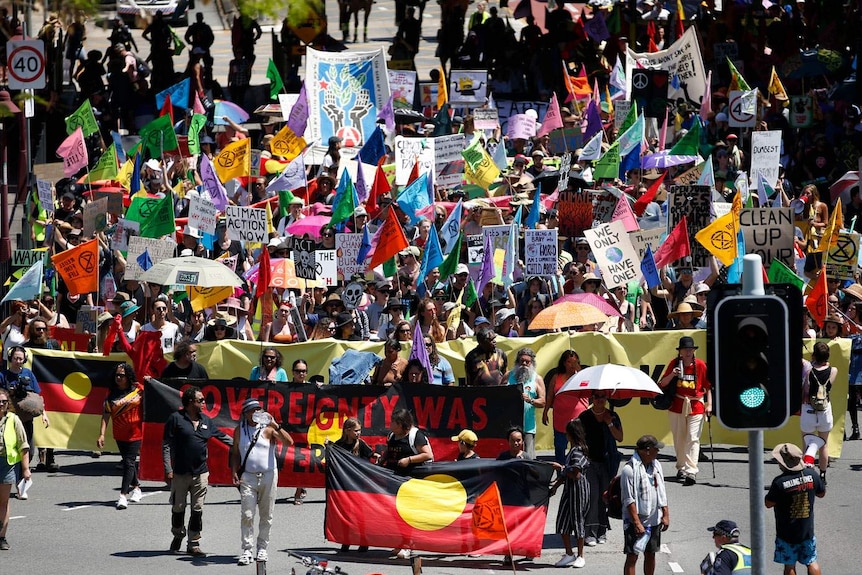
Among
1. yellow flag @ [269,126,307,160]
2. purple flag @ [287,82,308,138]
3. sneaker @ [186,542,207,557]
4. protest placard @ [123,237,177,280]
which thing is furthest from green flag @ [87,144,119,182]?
sneaker @ [186,542,207,557]

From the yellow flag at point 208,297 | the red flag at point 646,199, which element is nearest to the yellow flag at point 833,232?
the red flag at point 646,199

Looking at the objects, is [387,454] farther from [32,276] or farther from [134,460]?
[32,276]

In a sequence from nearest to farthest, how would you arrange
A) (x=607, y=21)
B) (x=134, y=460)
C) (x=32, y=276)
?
(x=134, y=460) < (x=32, y=276) < (x=607, y=21)

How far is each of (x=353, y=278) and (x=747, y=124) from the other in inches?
320

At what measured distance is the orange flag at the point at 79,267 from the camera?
62.7ft

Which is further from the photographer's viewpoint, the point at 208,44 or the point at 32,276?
the point at 208,44

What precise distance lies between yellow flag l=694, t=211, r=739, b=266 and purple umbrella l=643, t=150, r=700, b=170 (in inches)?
174

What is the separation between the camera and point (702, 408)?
1667 centimetres

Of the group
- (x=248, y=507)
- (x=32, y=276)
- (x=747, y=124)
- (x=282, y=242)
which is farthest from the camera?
(x=747, y=124)

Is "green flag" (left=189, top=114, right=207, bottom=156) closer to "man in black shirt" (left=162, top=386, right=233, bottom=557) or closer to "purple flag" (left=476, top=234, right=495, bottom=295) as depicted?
"purple flag" (left=476, top=234, right=495, bottom=295)

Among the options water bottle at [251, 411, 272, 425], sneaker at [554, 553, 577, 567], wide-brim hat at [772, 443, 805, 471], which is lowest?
sneaker at [554, 553, 577, 567]

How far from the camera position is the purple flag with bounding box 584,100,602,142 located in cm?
2486

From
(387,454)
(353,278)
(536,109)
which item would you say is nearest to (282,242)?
(353,278)

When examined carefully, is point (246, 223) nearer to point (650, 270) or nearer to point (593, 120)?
point (650, 270)
